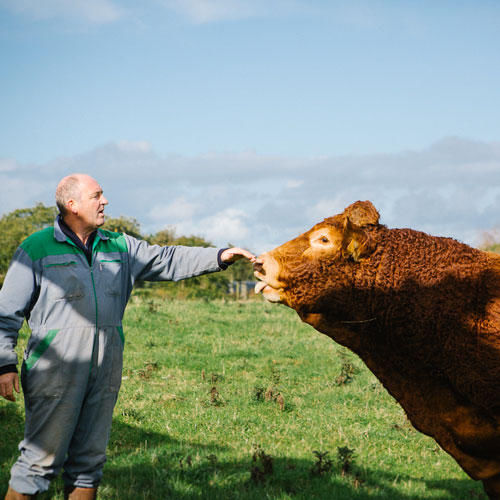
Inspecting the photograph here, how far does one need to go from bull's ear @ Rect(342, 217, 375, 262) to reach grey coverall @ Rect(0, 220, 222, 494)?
5.74ft

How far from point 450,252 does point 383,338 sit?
0.73 metres

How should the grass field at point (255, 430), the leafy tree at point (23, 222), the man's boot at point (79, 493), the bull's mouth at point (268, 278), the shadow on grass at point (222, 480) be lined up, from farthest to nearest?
the leafy tree at point (23, 222), the grass field at point (255, 430), the shadow on grass at point (222, 480), the man's boot at point (79, 493), the bull's mouth at point (268, 278)

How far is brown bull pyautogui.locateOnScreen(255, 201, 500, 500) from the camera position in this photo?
3898 mm

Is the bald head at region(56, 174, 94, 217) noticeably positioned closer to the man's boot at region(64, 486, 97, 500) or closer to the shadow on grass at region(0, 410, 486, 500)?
the man's boot at region(64, 486, 97, 500)

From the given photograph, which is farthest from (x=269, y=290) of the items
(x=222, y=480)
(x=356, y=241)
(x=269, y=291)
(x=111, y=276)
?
(x=222, y=480)

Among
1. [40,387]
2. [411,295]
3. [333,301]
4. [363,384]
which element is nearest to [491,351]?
[411,295]

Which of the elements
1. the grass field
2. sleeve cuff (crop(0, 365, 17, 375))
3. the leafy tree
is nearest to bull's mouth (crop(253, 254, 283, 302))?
sleeve cuff (crop(0, 365, 17, 375))

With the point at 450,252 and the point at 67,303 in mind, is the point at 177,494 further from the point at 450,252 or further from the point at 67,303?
the point at 450,252

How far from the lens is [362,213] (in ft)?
12.8

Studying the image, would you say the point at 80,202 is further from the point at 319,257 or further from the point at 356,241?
the point at 356,241

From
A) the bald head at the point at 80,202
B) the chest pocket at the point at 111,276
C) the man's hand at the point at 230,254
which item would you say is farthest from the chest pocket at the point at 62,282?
the man's hand at the point at 230,254

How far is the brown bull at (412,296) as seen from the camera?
153 inches

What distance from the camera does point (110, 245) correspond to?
15.0ft

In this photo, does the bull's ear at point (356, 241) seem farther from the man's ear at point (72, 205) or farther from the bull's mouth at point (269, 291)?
the man's ear at point (72, 205)
